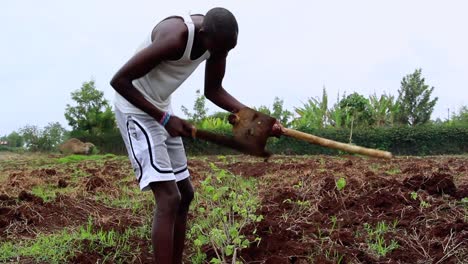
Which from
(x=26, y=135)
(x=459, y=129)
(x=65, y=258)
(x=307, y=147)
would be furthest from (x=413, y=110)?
(x=65, y=258)

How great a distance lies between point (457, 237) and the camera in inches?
140

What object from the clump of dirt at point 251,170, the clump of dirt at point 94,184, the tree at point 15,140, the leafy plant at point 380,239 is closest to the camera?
the leafy plant at point 380,239

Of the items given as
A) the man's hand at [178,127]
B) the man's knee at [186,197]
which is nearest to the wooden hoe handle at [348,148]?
the man's hand at [178,127]

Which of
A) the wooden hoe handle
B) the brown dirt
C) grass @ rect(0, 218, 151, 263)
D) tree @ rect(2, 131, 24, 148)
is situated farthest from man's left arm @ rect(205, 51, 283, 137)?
tree @ rect(2, 131, 24, 148)

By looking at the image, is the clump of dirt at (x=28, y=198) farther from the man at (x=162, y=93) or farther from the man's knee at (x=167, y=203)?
the man's knee at (x=167, y=203)

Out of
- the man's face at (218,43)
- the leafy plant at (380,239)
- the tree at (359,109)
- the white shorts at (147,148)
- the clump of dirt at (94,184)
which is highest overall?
the tree at (359,109)

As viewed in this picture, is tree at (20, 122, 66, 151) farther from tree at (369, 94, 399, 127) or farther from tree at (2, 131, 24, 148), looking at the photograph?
tree at (369, 94, 399, 127)

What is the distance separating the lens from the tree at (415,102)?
26828mm

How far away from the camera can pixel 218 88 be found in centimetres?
335

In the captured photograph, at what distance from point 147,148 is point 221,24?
738mm

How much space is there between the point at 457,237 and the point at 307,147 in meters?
14.7

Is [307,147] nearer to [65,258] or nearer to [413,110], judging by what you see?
[413,110]

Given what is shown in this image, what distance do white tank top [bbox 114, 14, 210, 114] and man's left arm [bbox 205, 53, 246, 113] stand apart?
235mm

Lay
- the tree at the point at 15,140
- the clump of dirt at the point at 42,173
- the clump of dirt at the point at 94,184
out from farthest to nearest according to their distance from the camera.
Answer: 1. the tree at the point at 15,140
2. the clump of dirt at the point at 42,173
3. the clump of dirt at the point at 94,184
